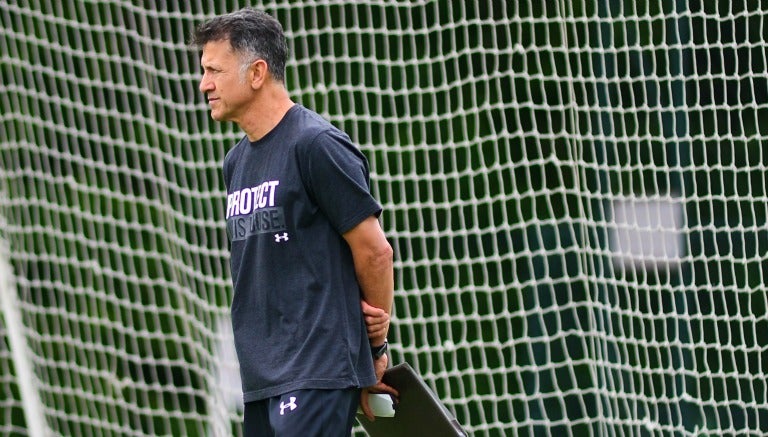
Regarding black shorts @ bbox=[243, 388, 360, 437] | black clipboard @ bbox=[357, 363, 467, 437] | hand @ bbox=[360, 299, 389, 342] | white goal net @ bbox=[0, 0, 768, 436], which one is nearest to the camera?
black shorts @ bbox=[243, 388, 360, 437]

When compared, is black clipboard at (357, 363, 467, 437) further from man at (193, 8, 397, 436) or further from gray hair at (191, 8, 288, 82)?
gray hair at (191, 8, 288, 82)

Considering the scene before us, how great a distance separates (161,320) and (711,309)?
2.36m

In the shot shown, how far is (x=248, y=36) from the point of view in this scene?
305 centimetres

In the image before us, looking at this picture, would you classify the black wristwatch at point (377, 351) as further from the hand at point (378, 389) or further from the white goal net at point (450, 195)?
the white goal net at point (450, 195)

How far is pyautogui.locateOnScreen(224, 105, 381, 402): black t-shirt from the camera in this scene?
2.91m

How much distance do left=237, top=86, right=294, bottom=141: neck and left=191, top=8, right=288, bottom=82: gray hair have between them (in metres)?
0.05

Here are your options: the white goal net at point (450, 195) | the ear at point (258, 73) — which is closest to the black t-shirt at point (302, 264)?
the ear at point (258, 73)

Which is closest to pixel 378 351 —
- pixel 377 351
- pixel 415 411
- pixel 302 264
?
pixel 377 351

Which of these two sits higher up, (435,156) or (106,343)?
(435,156)

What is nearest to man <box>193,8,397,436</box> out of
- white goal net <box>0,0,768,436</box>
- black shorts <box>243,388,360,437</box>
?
black shorts <box>243,388,360,437</box>

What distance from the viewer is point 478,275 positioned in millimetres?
5793

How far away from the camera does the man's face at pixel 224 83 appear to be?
303cm

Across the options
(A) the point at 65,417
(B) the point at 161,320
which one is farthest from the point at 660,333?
(A) the point at 65,417

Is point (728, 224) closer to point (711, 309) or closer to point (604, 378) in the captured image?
point (711, 309)
